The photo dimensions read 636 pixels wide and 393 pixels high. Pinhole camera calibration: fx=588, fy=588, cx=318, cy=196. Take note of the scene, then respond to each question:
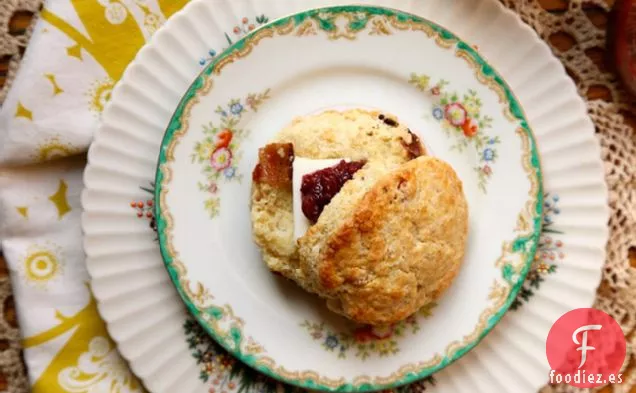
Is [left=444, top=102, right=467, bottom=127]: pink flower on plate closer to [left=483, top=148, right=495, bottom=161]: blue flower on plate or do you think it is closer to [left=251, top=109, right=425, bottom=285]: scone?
[left=483, top=148, right=495, bottom=161]: blue flower on plate

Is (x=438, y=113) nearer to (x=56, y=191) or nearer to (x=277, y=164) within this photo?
(x=277, y=164)

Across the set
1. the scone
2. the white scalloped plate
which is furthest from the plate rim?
the scone

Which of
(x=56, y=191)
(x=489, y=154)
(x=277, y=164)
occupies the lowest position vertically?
(x=56, y=191)

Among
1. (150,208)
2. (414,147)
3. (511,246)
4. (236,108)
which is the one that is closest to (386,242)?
(414,147)

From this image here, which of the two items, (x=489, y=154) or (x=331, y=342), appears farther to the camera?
(x=489, y=154)

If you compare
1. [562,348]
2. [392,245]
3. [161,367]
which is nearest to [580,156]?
[562,348]

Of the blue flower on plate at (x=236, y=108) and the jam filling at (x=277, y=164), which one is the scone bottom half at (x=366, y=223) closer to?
the jam filling at (x=277, y=164)
